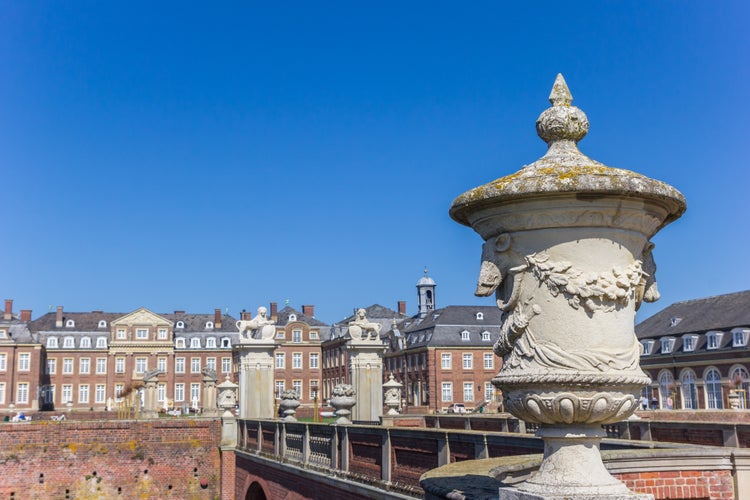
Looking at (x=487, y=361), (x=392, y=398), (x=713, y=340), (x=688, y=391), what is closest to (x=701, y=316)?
(x=713, y=340)

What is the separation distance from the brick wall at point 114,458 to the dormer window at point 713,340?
31.6 metres

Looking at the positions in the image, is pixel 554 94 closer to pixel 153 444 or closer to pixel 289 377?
pixel 153 444

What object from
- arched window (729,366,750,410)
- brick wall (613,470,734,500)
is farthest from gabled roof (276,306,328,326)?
brick wall (613,470,734,500)

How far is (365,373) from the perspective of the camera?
77.4ft

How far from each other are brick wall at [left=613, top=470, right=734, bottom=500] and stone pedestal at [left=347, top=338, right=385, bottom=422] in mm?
16917

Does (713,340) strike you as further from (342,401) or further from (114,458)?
(114,458)

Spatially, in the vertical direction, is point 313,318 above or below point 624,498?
above

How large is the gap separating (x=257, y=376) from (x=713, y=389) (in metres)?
32.7

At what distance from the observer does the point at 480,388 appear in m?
66.8

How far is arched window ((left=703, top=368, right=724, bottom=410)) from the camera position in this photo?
4688cm

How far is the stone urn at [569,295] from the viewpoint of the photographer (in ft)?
13.6

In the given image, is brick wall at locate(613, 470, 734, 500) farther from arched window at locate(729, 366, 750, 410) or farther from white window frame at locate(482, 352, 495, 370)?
white window frame at locate(482, 352, 495, 370)

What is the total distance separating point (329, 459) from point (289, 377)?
213ft

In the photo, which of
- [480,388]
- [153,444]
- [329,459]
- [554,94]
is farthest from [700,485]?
[480,388]
